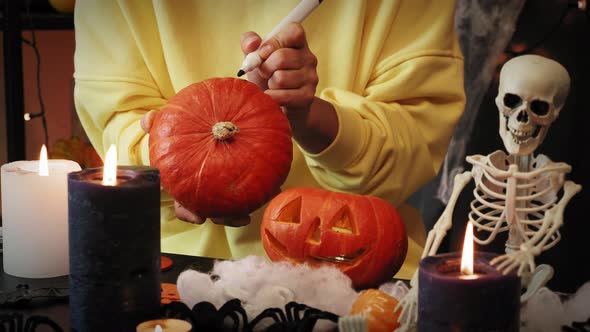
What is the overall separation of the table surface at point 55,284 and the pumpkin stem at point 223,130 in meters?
0.16

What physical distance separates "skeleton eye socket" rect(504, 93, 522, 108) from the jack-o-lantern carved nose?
0.01m

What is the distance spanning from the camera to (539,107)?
2.55 ft

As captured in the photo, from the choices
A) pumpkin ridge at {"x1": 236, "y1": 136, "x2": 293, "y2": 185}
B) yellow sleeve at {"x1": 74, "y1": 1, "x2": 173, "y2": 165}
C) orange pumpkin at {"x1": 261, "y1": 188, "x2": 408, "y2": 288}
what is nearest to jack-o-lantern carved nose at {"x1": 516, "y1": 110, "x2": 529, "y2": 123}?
orange pumpkin at {"x1": 261, "y1": 188, "x2": 408, "y2": 288}

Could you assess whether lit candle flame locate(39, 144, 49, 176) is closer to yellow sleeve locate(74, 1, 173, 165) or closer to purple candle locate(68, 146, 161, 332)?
purple candle locate(68, 146, 161, 332)

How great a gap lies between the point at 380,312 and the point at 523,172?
0.68 ft

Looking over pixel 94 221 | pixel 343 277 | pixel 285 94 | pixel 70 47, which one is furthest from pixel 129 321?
pixel 70 47

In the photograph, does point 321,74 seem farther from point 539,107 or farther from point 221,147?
point 539,107

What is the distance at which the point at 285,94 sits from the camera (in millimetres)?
1004

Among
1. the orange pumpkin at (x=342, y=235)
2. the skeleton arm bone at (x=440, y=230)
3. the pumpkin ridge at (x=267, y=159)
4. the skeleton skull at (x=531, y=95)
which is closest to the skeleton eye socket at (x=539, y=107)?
the skeleton skull at (x=531, y=95)

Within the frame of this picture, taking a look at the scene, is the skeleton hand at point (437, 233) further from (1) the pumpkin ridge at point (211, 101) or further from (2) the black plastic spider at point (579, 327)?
(1) the pumpkin ridge at point (211, 101)

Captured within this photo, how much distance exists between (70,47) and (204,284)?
1.97 meters

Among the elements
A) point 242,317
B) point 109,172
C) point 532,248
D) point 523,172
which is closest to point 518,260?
point 532,248

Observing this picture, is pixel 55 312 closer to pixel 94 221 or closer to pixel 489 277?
pixel 94 221

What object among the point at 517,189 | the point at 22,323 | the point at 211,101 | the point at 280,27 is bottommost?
the point at 22,323
